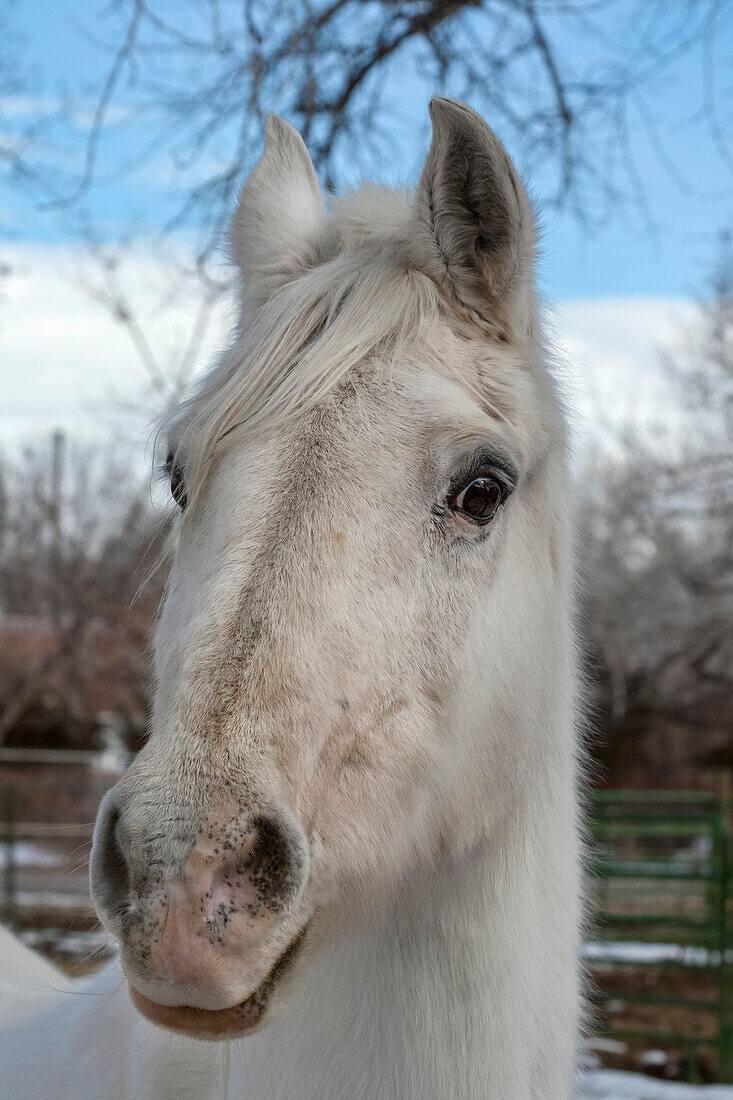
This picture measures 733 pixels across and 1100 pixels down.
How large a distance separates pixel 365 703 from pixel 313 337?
0.76 meters

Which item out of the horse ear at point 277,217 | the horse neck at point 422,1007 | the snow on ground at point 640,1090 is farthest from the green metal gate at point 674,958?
the horse ear at point 277,217

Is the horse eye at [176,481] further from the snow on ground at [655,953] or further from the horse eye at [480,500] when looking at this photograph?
the snow on ground at [655,953]

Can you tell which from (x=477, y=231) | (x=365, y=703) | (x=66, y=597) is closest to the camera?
(x=365, y=703)

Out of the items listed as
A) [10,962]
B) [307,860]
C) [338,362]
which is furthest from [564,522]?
[10,962]

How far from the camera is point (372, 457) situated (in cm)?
172

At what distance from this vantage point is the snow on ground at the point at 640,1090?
21.4 feet

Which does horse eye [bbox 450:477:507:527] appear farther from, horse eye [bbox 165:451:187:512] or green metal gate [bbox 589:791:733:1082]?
green metal gate [bbox 589:791:733:1082]

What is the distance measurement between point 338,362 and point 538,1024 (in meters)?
1.39

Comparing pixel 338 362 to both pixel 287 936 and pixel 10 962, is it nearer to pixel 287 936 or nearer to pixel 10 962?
pixel 287 936

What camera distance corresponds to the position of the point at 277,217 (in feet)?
7.52

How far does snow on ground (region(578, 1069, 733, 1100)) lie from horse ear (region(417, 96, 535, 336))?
617cm

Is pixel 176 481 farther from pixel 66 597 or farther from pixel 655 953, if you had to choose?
pixel 66 597

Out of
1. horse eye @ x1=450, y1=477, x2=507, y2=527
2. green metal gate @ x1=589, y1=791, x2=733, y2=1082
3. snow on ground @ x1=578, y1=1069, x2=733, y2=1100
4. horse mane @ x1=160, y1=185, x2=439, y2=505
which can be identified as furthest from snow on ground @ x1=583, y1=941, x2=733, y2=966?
horse mane @ x1=160, y1=185, x2=439, y2=505

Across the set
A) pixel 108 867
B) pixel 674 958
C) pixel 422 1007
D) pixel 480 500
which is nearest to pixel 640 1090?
pixel 674 958
